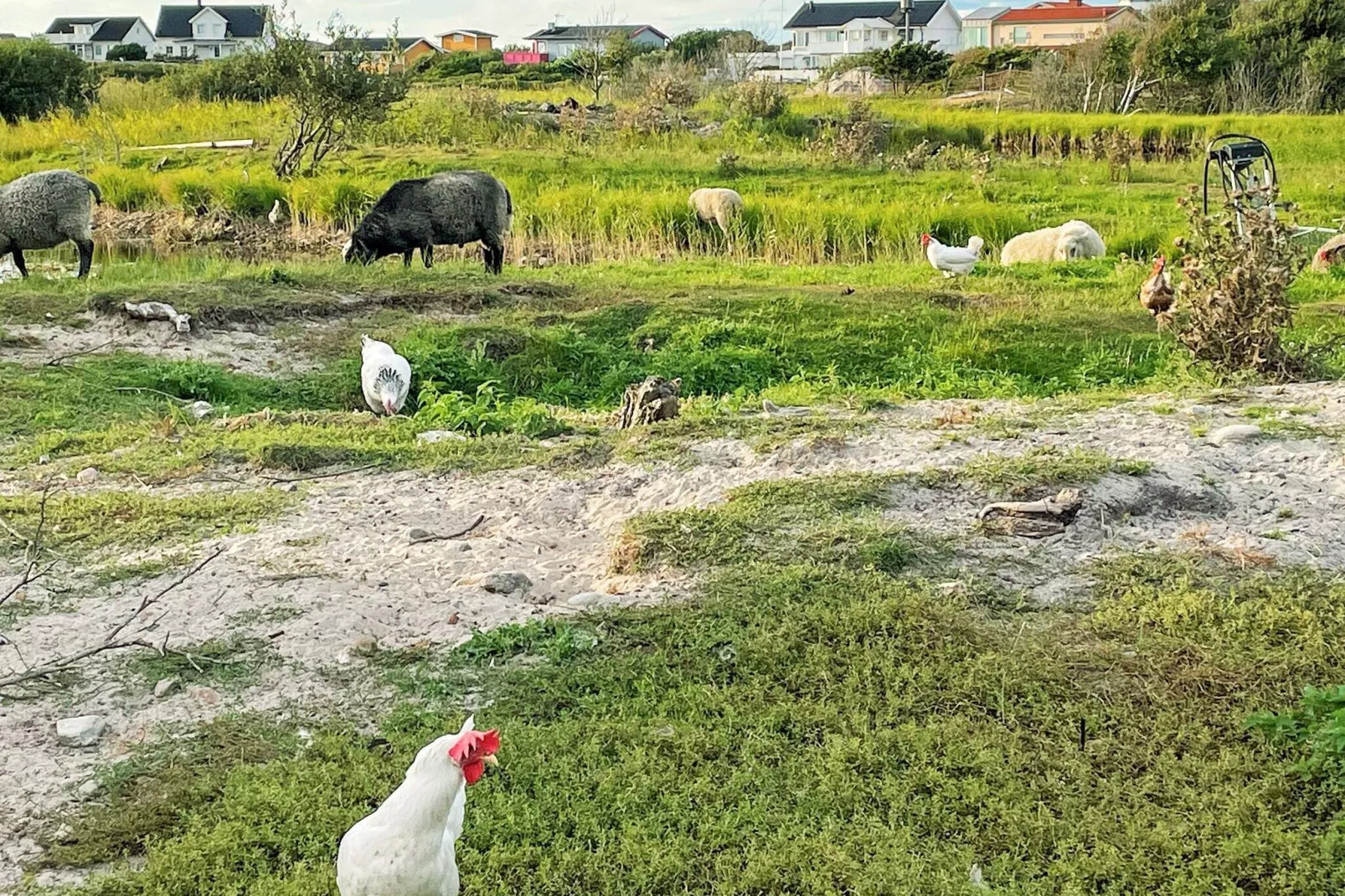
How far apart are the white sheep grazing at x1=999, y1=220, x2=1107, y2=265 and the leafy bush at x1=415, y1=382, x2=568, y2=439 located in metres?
7.77

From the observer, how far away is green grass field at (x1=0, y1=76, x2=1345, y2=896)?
3.30 m

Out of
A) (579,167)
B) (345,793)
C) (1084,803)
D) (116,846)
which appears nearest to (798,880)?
(1084,803)

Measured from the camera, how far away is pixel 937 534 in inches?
207

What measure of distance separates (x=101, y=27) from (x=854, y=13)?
45.9m

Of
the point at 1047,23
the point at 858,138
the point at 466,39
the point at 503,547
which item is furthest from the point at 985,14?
the point at 503,547

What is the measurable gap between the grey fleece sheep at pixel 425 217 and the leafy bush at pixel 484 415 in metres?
5.60

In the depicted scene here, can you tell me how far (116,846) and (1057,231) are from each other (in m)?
13.3

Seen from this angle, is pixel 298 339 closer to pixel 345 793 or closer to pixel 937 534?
pixel 937 534

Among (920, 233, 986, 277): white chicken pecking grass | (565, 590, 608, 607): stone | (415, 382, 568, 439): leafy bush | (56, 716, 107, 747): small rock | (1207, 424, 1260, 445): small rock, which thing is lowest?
(56, 716, 107, 747): small rock

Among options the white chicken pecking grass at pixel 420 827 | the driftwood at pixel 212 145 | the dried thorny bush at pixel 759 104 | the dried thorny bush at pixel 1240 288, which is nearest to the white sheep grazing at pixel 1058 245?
the dried thorny bush at pixel 1240 288

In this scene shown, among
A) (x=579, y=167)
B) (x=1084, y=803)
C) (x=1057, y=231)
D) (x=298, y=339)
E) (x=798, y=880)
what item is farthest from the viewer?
(x=579, y=167)

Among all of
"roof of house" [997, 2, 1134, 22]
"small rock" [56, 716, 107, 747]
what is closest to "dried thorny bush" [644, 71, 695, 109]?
"small rock" [56, 716, 107, 747]

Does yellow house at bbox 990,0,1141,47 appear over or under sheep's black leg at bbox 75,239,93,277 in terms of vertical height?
over

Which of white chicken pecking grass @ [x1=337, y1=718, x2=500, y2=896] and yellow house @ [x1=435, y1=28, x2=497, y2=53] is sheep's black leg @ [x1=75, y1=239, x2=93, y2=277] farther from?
yellow house @ [x1=435, y1=28, x2=497, y2=53]
